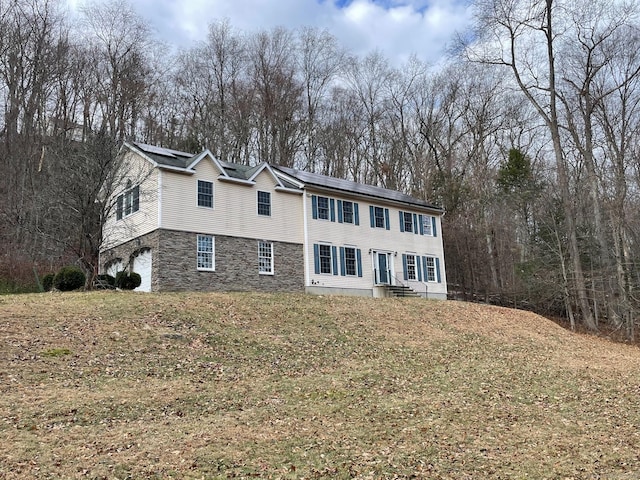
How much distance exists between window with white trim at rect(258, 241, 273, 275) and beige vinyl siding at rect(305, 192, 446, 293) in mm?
1795

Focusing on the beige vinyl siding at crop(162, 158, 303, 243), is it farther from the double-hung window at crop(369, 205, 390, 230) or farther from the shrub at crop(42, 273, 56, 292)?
the shrub at crop(42, 273, 56, 292)

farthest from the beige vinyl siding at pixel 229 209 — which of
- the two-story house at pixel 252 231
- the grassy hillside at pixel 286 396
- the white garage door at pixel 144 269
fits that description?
the grassy hillside at pixel 286 396

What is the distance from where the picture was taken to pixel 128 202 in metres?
21.7

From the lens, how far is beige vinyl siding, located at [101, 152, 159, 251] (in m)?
19.8

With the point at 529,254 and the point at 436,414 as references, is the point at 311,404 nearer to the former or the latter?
the point at 436,414

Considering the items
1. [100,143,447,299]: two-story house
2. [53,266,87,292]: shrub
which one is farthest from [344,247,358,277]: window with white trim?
[53,266,87,292]: shrub

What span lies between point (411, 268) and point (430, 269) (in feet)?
4.86

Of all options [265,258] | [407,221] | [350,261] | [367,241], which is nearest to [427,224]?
[407,221]

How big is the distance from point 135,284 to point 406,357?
36.3ft

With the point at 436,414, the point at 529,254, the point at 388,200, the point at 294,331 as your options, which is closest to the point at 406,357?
the point at 294,331

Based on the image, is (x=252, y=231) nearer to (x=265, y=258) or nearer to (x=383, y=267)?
(x=265, y=258)

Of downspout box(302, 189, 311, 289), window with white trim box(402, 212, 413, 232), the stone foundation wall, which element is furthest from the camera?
window with white trim box(402, 212, 413, 232)

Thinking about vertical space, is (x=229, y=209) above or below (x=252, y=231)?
above

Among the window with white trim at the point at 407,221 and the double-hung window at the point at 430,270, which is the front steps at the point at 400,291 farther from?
the window with white trim at the point at 407,221
